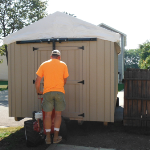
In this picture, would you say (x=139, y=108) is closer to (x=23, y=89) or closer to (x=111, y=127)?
(x=111, y=127)

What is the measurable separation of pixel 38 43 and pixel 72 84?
4.83ft

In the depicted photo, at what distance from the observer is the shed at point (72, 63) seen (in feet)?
17.3

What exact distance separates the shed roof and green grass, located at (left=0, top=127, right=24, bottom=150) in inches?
96.9

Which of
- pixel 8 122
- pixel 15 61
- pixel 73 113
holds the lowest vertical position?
pixel 8 122

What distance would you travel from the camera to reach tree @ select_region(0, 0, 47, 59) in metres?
19.0

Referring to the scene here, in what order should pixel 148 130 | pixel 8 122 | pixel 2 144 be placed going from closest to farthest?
pixel 2 144 → pixel 148 130 → pixel 8 122

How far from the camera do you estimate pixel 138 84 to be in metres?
5.50

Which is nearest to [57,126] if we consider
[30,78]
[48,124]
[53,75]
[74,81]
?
[48,124]

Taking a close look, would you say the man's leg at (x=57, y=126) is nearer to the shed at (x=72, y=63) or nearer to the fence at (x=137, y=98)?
the shed at (x=72, y=63)

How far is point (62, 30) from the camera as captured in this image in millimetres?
5508

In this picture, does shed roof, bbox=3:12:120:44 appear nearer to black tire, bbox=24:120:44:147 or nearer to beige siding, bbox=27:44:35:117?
beige siding, bbox=27:44:35:117

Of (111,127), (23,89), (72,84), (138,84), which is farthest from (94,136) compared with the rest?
(23,89)

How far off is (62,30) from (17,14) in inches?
603

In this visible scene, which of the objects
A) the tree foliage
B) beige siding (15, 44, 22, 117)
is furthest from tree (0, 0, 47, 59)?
beige siding (15, 44, 22, 117)
